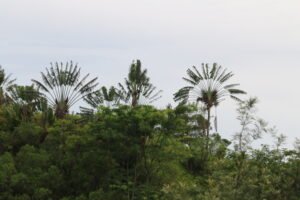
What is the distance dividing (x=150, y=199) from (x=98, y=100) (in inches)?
478

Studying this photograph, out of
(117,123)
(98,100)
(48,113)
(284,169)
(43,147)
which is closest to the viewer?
(284,169)

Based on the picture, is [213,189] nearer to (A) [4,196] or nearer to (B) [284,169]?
(B) [284,169]

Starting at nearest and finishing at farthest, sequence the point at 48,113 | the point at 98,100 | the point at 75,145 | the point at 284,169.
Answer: the point at 284,169
the point at 75,145
the point at 48,113
the point at 98,100

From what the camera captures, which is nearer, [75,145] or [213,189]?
[213,189]

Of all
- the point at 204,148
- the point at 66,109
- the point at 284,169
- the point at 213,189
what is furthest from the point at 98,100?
the point at 213,189

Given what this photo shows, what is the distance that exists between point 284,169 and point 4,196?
13471 millimetres

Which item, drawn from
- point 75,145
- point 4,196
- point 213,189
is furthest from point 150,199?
point 213,189

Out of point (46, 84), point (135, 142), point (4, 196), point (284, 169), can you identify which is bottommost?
point (4, 196)

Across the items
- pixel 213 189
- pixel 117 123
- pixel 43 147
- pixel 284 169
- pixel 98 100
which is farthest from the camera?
pixel 98 100

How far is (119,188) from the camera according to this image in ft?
66.9

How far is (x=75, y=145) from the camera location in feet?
74.7

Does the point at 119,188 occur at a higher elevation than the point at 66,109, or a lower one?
lower

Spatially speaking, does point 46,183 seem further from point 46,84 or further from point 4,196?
point 46,84

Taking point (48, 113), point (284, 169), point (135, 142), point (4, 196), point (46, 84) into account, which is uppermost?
point (46, 84)
